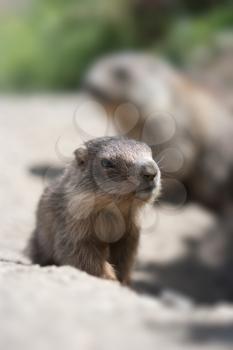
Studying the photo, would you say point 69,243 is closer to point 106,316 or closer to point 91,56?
point 106,316

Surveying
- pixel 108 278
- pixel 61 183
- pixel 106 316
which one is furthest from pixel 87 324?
pixel 61 183

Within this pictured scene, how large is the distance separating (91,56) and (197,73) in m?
4.50

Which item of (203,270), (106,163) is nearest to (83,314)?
(106,163)

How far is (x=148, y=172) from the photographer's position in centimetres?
530

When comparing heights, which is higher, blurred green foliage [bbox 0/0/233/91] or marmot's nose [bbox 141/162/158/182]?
blurred green foliage [bbox 0/0/233/91]

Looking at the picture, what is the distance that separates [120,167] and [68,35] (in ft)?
48.7

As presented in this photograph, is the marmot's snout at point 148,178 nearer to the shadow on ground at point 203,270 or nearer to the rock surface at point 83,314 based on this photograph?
the rock surface at point 83,314

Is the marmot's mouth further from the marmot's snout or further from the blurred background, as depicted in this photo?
the blurred background

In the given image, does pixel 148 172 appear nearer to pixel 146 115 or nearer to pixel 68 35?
pixel 146 115

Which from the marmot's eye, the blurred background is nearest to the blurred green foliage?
the blurred background

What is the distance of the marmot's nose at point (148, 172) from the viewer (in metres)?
5.30

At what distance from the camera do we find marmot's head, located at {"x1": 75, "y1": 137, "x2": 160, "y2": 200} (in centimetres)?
536

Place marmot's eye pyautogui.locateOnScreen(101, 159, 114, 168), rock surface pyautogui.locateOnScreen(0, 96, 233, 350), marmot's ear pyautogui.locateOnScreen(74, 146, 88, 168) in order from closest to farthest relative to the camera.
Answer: rock surface pyautogui.locateOnScreen(0, 96, 233, 350) < marmot's eye pyautogui.locateOnScreen(101, 159, 114, 168) < marmot's ear pyautogui.locateOnScreen(74, 146, 88, 168)

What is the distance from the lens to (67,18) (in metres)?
19.8
